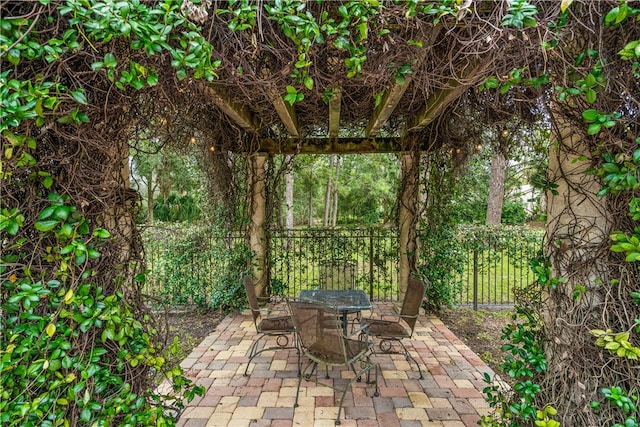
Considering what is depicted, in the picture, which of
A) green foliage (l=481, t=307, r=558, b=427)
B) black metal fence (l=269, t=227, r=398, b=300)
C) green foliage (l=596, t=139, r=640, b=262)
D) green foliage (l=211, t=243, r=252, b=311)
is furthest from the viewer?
black metal fence (l=269, t=227, r=398, b=300)

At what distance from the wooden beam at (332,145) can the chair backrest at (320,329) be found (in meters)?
2.63

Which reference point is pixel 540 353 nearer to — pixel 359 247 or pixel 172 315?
pixel 359 247

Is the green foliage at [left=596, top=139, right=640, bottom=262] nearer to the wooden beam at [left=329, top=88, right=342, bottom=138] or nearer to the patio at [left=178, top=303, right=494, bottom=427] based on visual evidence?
the wooden beam at [left=329, top=88, right=342, bottom=138]

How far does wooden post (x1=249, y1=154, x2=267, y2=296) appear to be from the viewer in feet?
16.0

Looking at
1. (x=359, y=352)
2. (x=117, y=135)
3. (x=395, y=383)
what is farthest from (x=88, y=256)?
(x=395, y=383)

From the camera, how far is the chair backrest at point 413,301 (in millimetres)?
3156

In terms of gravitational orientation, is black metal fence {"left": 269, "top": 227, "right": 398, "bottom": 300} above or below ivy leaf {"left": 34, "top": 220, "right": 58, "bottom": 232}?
below

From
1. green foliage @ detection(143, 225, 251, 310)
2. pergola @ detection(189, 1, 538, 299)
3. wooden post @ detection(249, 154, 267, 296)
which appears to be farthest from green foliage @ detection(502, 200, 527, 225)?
green foliage @ detection(143, 225, 251, 310)

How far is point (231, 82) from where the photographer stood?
1818 millimetres

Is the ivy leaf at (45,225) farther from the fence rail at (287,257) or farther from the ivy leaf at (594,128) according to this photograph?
the fence rail at (287,257)

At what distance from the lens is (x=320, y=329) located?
8.46 ft

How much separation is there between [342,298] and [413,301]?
77 cm

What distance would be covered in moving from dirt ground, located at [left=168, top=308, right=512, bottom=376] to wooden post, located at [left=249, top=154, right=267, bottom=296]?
0.87m

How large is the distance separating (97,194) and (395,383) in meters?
2.78
